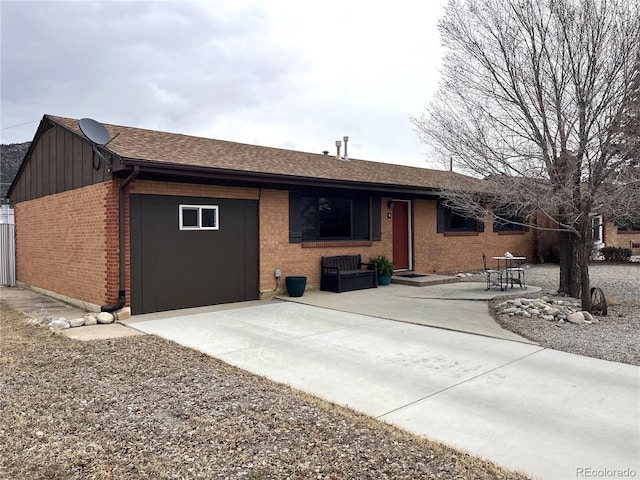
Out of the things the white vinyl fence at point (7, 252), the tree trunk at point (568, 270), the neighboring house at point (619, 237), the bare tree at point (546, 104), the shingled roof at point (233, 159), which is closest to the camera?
the bare tree at point (546, 104)

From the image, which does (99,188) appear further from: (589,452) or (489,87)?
(589,452)

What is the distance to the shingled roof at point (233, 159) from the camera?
8844mm

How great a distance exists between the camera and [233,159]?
10750mm

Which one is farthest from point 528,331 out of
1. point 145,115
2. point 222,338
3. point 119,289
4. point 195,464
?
point 145,115

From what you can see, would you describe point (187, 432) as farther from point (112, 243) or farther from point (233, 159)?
point (233, 159)

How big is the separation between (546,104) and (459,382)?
5787mm

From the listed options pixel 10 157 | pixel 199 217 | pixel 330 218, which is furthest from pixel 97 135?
pixel 10 157

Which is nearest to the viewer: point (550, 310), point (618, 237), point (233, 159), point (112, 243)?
point (550, 310)

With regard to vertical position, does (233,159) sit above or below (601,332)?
above

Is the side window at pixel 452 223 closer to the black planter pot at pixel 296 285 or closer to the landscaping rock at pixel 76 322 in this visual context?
the black planter pot at pixel 296 285

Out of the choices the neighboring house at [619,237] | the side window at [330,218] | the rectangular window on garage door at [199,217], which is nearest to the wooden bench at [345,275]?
the side window at [330,218]

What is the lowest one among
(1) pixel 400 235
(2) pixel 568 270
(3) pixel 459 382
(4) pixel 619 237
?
(3) pixel 459 382

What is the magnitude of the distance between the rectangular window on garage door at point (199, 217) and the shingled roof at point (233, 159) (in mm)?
953

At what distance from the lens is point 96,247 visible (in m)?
8.96
